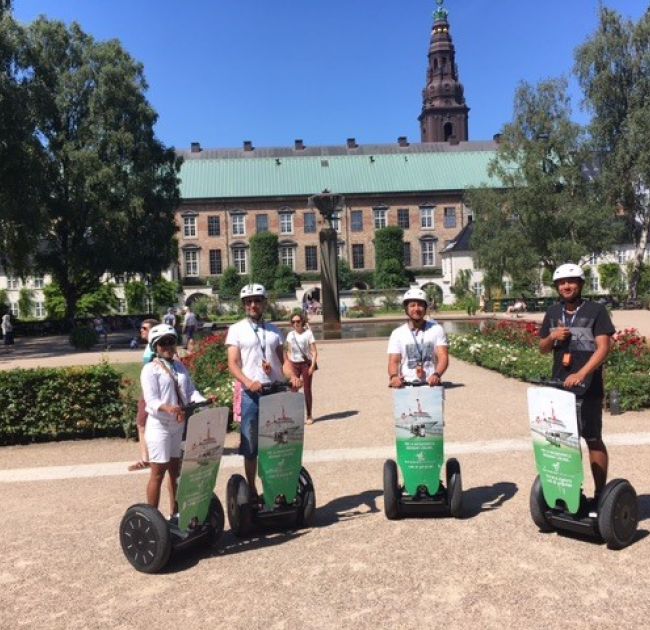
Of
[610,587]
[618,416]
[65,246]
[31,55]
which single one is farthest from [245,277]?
[610,587]

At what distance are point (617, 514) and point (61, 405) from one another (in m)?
7.14

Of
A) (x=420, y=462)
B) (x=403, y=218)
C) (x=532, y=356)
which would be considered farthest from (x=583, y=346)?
(x=403, y=218)

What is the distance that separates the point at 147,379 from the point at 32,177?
23.6m

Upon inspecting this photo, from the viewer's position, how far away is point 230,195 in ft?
215

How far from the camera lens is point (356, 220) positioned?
2618 inches

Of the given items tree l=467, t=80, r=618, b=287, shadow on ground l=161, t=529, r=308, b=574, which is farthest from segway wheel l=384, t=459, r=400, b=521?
tree l=467, t=80, r=618, b=287

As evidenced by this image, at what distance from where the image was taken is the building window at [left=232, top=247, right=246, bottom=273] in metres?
64.8

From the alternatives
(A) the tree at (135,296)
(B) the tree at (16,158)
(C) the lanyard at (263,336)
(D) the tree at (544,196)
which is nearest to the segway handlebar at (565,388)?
(C) the lanyard at (263,336)

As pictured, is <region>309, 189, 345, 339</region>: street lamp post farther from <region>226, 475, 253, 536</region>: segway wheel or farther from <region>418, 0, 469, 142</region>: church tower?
<region>418, 0, 469, 142</region>: church tower

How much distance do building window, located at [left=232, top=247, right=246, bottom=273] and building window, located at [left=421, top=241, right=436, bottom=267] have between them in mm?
17932

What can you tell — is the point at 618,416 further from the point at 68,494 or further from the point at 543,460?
the point at 68,494

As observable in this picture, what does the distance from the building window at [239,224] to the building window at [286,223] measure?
380 cm

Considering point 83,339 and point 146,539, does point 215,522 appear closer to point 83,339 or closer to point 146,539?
point 146,539

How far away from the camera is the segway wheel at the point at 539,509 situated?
4664 millimetres
